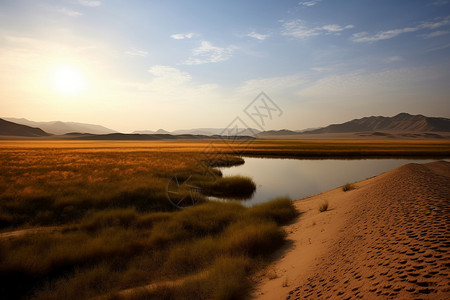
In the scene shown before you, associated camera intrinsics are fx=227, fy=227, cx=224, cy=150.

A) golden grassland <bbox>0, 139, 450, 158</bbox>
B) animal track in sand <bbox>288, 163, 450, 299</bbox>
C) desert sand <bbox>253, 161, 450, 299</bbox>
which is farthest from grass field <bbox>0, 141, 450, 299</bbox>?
golden grassland <bbox>0, 139, 450, 158</bbox>

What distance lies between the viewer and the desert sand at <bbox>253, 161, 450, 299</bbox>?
354 centimetres

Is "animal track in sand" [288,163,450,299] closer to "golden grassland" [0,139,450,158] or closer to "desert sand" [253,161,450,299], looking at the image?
"desert sand" [253,161,450,299]

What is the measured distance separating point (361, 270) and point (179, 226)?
686cm

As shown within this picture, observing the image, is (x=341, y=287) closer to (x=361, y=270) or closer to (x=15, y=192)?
(x=361, y=270)

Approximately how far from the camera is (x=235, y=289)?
16.7 ft

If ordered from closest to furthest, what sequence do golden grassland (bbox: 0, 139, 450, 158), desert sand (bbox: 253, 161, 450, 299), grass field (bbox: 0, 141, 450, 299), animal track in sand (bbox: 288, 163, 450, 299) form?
animal track in sand (bbox: 288, 163, 450, 299)
desert sand (bbox: 253, 161, 450, 299)
grass field (bbox: 0, 141, 450, 299)
golden grassland (bbox: 0, 139, 450, 158)

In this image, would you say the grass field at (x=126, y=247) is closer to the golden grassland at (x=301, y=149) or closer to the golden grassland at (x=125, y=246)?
the golden grassland at (x=125, y=246)

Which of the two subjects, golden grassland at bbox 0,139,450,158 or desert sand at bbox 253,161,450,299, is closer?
desert sand at bbox 253,161,450,299

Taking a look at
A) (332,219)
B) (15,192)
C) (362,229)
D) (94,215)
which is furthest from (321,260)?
(15,192)

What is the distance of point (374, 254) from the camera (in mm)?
4684

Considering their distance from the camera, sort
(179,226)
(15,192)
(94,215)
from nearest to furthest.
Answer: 1. (179,226)
2. (94,215)
3. (15,192)

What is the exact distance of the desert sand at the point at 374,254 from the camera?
354cm

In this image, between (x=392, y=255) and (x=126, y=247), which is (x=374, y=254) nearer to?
(x=392, y=255)

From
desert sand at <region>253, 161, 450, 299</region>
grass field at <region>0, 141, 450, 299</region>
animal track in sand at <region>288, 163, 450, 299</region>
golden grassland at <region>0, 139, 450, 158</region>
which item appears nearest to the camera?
animal track in sand at <region>288, 163, 450, 299</region>
